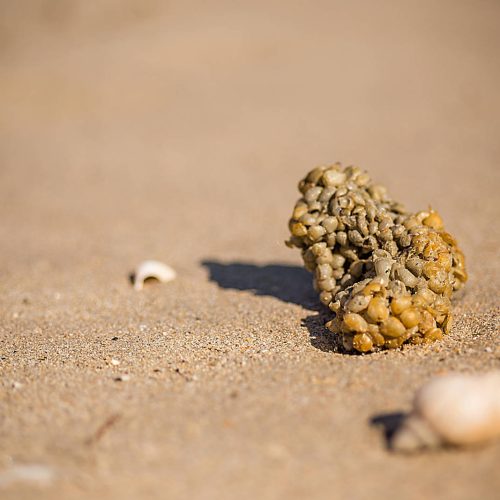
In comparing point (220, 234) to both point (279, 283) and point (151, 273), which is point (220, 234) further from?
point (279, 283)

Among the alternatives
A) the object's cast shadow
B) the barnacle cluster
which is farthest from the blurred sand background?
the barnacle cluster

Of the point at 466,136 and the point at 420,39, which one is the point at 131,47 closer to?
the point at 420,39

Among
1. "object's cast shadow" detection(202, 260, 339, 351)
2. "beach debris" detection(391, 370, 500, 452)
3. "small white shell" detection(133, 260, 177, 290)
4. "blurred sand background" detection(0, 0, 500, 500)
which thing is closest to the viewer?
"beach debris" detection(391, 370, 500, 452)

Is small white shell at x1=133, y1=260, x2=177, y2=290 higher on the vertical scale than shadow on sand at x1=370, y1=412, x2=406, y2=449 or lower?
higher

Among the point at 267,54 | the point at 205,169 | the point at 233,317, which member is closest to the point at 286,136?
the point at 205,169

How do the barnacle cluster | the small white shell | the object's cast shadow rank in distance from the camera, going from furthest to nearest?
the small white shell < the object's cast shadow < the barnacle cluster

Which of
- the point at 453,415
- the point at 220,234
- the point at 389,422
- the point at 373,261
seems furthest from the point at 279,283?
the point at 453,415

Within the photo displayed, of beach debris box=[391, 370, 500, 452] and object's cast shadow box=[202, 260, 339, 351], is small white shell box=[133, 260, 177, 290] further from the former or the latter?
beach debris box=[391, 370, 500, 452]
